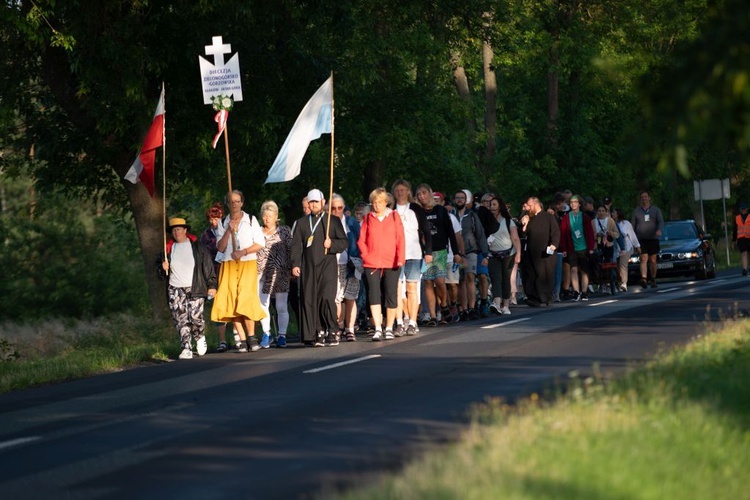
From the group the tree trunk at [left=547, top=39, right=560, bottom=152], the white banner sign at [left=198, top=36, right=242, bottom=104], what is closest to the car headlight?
the tree trunk at [left=547, top=39, right=560, bottom=152]

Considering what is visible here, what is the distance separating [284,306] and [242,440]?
992 cm

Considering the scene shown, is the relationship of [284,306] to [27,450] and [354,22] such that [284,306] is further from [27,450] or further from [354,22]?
[27,450]

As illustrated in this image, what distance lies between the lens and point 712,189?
5306 cm

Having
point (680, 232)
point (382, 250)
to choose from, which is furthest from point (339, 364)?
point (680, 232)

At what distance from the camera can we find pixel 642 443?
8.21 metres

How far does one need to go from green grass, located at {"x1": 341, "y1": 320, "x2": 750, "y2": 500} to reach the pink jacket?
9007 millimetres

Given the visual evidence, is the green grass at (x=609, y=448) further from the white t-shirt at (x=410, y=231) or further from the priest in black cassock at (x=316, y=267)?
the white t-shirt at (x=410, y=231)

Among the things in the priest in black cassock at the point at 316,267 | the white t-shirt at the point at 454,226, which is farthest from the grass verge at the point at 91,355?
the white t-shirt at the point at 454,226

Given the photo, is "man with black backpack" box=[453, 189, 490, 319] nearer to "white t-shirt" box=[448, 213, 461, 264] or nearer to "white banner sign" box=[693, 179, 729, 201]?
"white t-shirt" box=[448, 213, 461, 264]

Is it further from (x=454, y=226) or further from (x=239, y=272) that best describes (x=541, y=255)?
(x=239, y=272)

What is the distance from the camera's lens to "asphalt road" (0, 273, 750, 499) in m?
9.16

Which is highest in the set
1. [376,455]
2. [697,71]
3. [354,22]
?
[354,22]

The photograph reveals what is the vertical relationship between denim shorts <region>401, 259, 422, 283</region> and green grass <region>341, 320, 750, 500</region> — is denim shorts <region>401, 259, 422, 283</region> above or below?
above

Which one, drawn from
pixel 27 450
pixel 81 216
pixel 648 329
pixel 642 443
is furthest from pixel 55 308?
pixel 642 443
